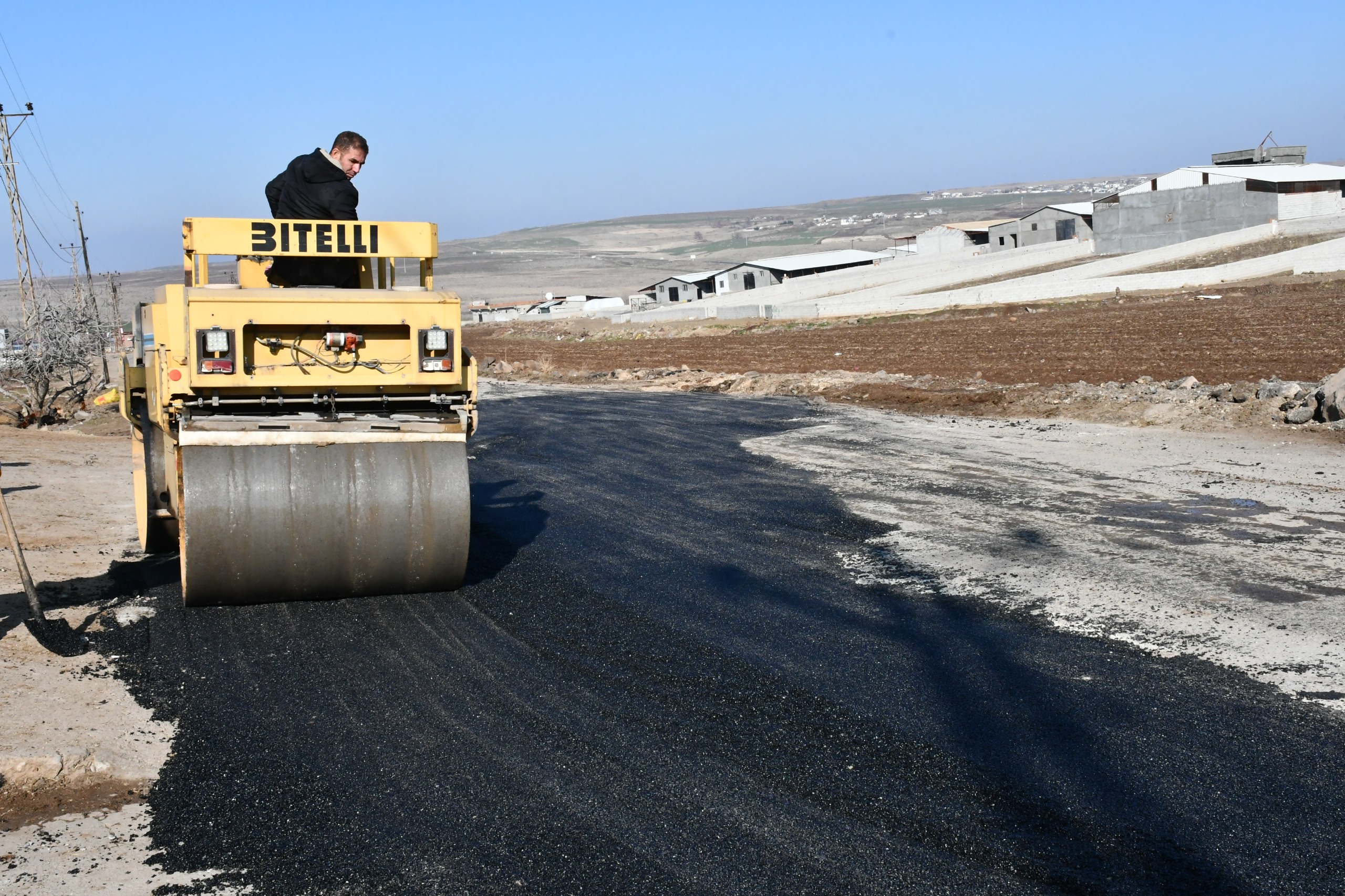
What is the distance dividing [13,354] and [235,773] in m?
24.3

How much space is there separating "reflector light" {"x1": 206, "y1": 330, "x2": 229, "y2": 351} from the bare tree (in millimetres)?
15443

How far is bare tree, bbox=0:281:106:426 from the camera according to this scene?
22312 mm

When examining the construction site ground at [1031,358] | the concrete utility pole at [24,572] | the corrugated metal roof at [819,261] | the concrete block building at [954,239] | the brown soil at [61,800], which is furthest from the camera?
the corrugated metal roof at [819,261]

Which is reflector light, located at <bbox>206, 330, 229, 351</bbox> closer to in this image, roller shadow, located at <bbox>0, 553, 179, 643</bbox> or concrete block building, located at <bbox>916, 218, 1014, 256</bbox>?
roller shadow, located at <bbox>0, 553, 179, 643</bbox>

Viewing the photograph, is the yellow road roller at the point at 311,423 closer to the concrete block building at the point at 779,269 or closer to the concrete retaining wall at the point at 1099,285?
the concrete retaining wall at the point at 1099,285

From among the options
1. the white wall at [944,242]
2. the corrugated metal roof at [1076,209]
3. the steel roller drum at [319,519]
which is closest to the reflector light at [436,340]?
the steel roller drum at [319,519]

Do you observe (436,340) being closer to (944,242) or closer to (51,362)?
(51,362)

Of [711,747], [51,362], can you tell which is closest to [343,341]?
[711,747]

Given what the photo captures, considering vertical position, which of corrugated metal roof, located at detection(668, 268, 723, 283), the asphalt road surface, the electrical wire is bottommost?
the asphalt road surface

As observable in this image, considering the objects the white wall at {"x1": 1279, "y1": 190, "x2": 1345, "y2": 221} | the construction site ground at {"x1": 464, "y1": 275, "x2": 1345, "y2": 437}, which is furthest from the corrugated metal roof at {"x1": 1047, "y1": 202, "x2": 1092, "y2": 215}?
the construction site ground at {"x1": 464, "y1": 275, "x2": 1345, "y2": 437}

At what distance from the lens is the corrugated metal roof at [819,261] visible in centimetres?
9425

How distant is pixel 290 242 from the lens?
7.61 m

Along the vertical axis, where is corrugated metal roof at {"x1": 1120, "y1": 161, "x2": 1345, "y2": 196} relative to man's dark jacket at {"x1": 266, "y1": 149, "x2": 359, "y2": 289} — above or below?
→ above

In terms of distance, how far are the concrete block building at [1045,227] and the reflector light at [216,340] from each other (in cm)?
7452
